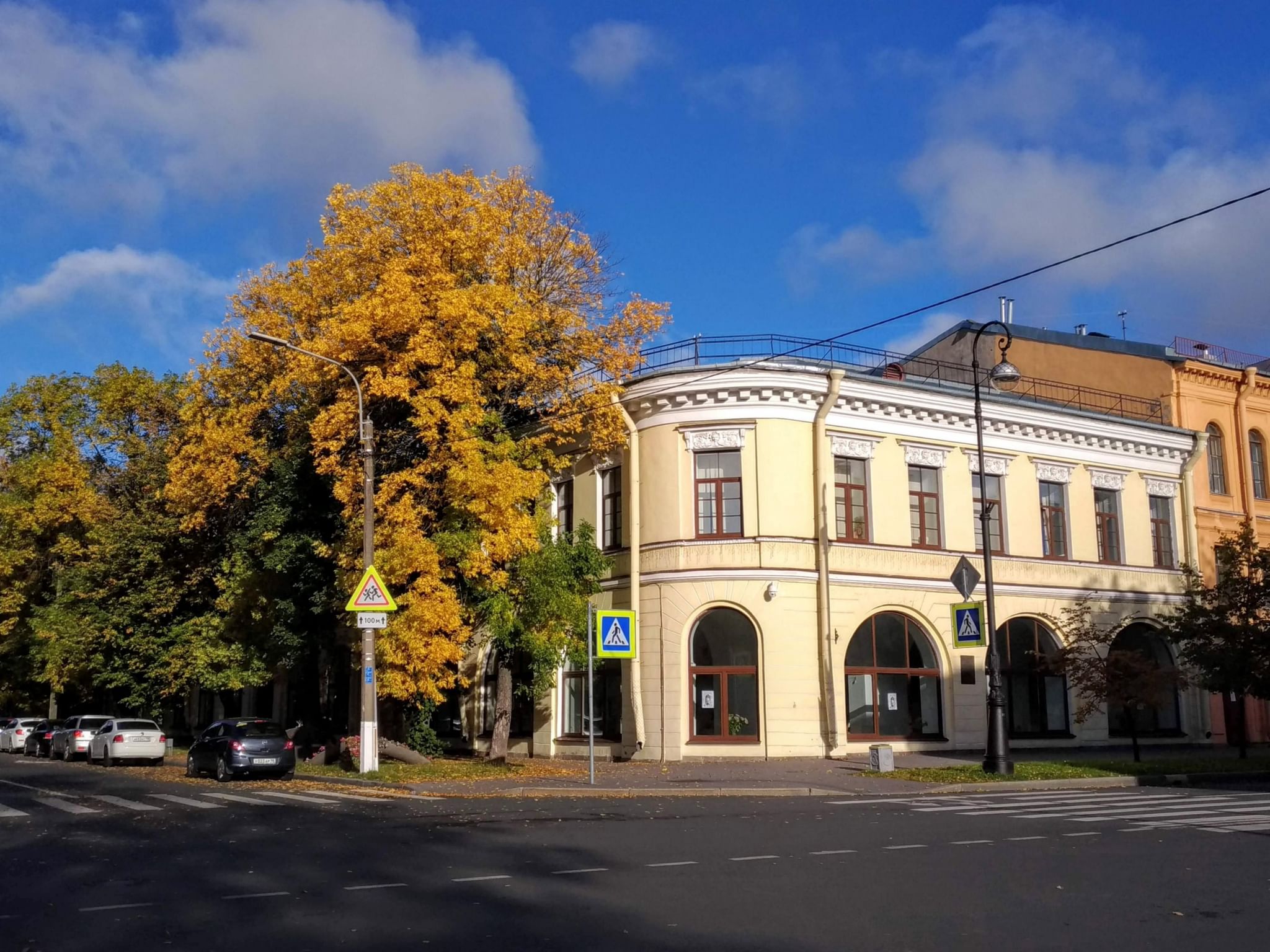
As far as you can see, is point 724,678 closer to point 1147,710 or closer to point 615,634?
point 615,634

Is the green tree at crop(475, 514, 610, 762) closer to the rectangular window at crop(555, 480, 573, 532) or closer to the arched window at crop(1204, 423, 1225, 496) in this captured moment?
the rectangular window at crop(555, 480, 573, 532)

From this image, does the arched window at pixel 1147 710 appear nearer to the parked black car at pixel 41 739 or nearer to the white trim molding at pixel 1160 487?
the white trim molding at pixel 1160 487

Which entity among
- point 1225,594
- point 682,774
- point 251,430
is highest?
point 251,430

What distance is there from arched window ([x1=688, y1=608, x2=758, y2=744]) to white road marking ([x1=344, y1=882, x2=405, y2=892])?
61.7 ft

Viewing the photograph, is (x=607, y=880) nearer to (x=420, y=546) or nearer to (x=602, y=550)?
(x=420, y=546)

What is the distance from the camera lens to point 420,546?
25.7 m

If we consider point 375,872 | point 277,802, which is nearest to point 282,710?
point 277,802

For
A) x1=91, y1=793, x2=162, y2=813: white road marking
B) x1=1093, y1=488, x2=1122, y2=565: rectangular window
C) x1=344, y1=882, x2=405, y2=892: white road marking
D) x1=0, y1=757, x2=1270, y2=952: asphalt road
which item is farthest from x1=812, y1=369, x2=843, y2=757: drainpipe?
x1=344, y1=882, x2=405, y2=892: white road marking

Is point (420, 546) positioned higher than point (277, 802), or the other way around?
point (420, 546)

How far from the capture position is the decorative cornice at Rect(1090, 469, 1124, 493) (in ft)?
116

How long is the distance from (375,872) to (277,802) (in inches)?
349

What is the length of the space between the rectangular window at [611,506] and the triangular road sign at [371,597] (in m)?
8.79

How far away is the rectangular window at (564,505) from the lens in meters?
33.3

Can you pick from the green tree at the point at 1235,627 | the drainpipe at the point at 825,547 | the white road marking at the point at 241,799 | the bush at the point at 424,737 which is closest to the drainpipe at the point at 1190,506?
the green tree at the point at 1235,627
